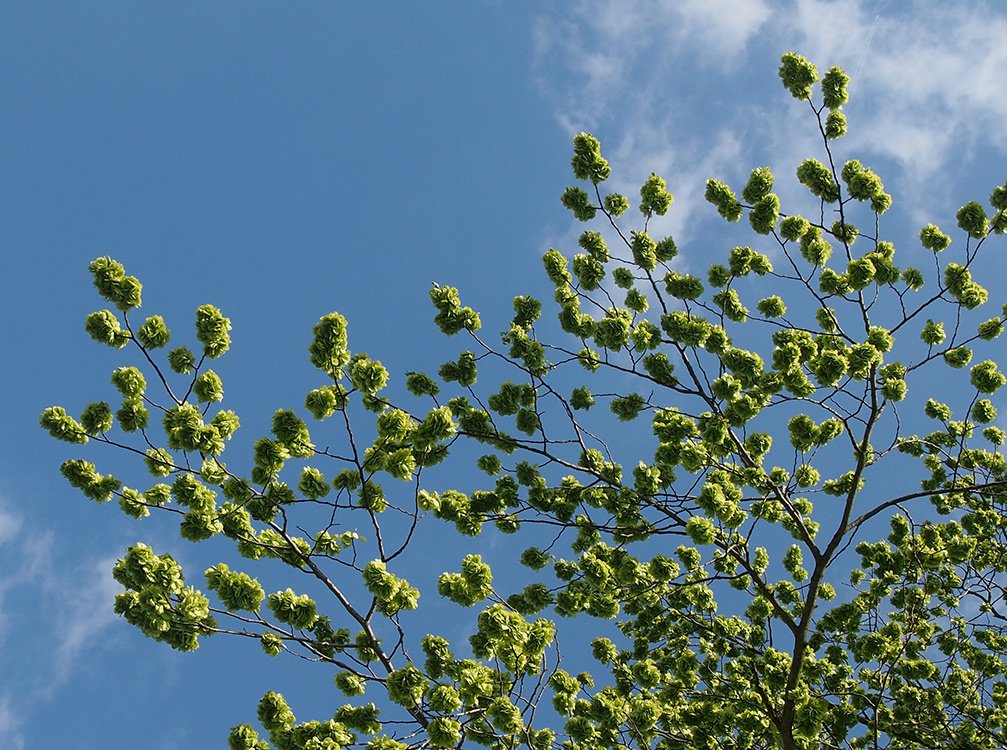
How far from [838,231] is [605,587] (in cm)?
562

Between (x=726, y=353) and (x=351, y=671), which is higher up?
(x=726, y=353)

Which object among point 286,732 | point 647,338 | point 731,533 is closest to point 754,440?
point 731,533

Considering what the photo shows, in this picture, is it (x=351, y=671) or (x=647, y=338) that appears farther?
(x=647, y=338)

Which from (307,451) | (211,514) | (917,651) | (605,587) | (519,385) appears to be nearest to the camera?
(211,514)

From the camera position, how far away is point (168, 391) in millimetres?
7211

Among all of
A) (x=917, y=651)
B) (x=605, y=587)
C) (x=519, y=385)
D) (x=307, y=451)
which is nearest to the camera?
(x=307, y=451)

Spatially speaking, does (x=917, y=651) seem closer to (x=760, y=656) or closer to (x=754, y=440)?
(x=760, y=656)

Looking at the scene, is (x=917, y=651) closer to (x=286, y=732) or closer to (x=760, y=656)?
(x=760, y=656)

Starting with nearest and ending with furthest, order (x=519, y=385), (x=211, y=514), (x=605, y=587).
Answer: (x=211, y=514)
(x=605, y=587)
(x=519, y=385)

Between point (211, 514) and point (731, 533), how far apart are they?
6.10 m

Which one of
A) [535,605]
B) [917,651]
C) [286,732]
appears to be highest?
[917,651]

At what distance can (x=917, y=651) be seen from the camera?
392 inches

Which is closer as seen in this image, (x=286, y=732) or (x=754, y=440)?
(x=286, y=732)

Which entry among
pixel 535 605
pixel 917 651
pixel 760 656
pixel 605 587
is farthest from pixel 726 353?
pixel 917 651
